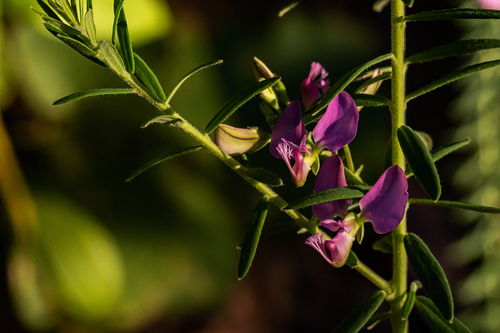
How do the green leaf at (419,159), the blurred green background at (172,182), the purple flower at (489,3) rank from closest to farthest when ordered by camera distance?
the green leaf at (419,159) → the purple flower at (489,3) → the blurred green background at (172,182)

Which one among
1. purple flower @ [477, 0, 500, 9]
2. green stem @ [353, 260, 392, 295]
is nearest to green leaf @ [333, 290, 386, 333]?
green stem @ [353, 260, 392, 295]

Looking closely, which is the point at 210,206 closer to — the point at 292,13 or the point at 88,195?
the point at 88,195

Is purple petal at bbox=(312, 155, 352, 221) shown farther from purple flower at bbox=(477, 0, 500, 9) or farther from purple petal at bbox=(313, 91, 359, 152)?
purple flower at bbox=(477, 0, 500, 9)

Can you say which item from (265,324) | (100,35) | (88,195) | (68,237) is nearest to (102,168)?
(88,195)

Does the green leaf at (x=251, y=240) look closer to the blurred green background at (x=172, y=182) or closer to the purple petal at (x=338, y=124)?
the purple petal at (x=338, y=124)

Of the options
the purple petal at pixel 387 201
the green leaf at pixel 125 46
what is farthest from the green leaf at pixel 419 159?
the green leaf at pixel 125 46

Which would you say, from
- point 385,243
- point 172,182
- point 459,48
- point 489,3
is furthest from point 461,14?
point 172,182
